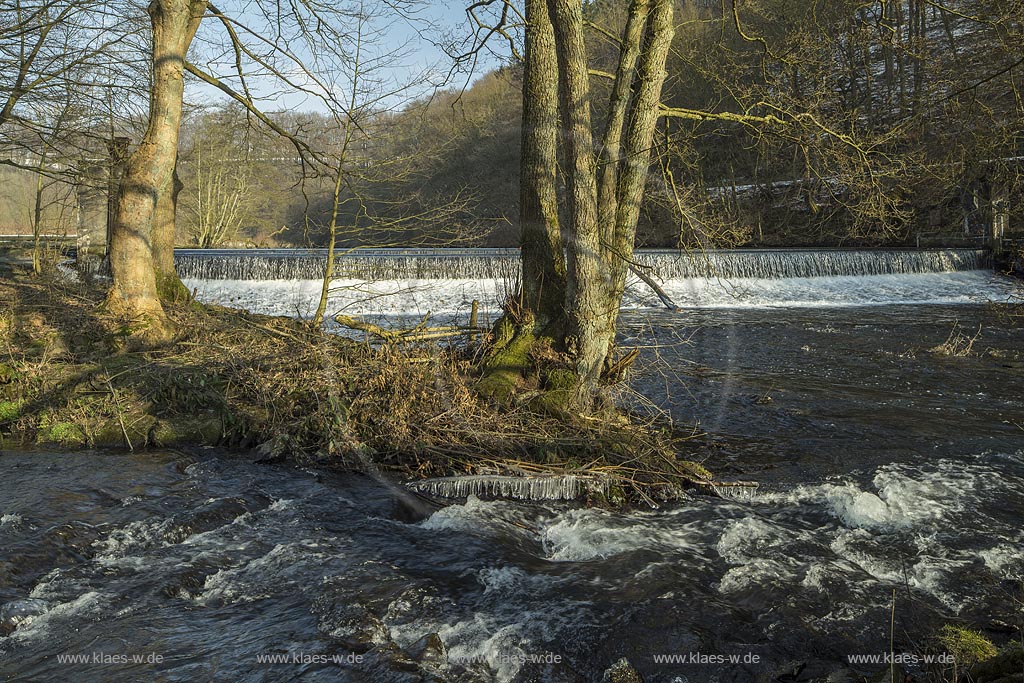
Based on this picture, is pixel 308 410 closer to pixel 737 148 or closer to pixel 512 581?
pixel 512 581

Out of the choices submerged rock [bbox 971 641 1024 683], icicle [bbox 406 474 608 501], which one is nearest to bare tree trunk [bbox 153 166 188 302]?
icicle [bbox 406 474 608 501]

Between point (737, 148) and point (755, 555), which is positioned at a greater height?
point (737, 148)

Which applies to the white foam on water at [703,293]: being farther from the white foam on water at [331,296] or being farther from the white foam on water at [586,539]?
the white foam on water at [586,539]

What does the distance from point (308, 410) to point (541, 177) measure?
3440mm

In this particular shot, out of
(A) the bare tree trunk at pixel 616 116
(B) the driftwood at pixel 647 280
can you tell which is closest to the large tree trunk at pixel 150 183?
(A) the bare tree trunk at pixel 616 116

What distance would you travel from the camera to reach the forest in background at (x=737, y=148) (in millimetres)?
9016

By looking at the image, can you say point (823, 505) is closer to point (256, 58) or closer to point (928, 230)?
point (256, 58)

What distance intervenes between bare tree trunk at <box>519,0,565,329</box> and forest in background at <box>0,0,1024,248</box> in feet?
1.42

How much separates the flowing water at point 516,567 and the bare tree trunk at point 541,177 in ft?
7.46

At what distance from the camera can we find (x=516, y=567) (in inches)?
218

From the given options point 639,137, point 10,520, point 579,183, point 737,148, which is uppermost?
point 737,148

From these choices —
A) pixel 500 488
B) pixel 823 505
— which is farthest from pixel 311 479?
pixel 823 505

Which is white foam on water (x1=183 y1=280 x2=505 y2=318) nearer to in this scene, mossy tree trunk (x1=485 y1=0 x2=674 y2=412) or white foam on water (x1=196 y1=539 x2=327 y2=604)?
mossy tree trunk (x1=485 y1=0 x2=674 y2=412)

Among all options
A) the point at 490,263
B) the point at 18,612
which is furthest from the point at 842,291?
the point at 18,612
